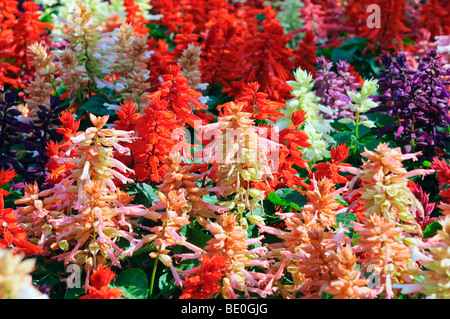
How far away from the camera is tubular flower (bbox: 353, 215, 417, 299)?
1546mm

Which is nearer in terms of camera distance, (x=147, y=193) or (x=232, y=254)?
(x=232, y=254)

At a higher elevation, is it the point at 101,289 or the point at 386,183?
the point at 386,183

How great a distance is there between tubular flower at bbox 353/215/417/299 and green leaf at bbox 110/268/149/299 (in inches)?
29.3

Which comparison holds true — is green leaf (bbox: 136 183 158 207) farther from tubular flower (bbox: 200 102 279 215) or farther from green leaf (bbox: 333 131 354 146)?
green leaf (bbox: 333 131 354 146)

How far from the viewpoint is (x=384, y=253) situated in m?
1.56

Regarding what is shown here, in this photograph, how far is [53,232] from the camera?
1.95 m

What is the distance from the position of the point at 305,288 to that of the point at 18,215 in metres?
1.14

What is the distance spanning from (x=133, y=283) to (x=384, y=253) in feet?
2.76

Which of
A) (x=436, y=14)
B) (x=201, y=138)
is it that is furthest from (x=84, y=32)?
(x=436, y=14)

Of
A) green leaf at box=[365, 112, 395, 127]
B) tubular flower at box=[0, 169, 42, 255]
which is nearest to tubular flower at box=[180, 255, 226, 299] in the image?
tubular flower at box=[0, 169, 42, 255]

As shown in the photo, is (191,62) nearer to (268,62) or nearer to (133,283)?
(268,62)

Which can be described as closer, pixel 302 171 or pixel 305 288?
pixel 305 288

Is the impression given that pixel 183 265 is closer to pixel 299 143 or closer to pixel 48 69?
pixel 299 143

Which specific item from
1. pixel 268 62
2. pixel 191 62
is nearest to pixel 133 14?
pixel 191 62
